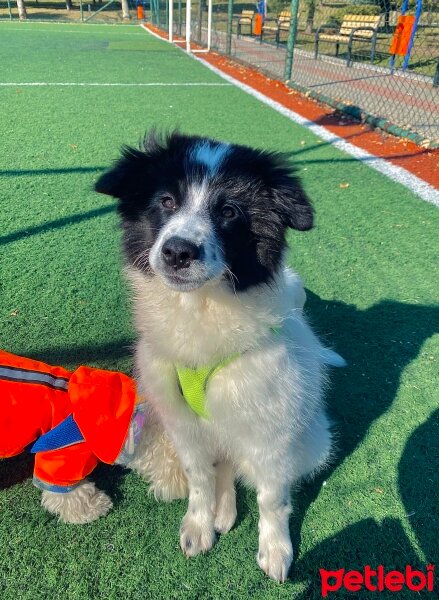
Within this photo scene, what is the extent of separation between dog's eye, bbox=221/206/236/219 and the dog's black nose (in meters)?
0.25

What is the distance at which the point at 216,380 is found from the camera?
1675 millimetres

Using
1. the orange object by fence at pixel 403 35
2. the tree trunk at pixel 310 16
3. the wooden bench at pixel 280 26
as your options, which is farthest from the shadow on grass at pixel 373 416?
the wooden bench at pixel 280 26

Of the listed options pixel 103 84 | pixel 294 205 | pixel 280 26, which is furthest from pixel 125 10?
pixel 294 205

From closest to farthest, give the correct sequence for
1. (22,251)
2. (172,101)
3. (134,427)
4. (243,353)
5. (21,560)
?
(243,353) < (21,560) < (134,427) < (22,251) < (172,101)

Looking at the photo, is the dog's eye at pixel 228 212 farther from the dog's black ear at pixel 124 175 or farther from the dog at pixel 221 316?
the dog's black ear at pixel 124 175

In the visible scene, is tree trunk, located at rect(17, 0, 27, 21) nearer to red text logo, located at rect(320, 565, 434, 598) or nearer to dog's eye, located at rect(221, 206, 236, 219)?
dog's eye, located at rect(221, 206, 236, 219)

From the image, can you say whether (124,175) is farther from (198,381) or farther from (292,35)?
(292,35)

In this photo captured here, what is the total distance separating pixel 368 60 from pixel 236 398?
14.9 metres

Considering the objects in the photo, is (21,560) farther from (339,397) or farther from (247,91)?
(247,91)

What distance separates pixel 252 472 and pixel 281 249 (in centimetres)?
93

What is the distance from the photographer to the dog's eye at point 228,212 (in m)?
1.69

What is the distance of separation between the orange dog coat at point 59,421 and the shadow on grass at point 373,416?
91cm

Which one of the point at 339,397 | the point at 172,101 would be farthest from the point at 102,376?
the point at 172,101

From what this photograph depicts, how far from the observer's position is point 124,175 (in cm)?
175
